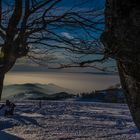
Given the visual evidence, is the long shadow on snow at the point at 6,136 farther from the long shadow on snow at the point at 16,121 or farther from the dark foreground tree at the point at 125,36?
the dark foreground tree at the point at 125,36

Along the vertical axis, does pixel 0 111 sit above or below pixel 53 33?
below

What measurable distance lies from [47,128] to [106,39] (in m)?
7.05

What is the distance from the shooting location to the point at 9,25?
35.9 ft

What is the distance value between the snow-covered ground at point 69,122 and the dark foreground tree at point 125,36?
5.40 m

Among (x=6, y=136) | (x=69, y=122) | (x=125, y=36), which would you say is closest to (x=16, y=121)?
(x=69, y=122)

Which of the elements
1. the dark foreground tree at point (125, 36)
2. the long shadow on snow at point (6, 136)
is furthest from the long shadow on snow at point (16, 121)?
the dark foreground tree at point (125, 36)

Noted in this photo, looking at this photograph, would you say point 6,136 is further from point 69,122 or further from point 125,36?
point 125,36

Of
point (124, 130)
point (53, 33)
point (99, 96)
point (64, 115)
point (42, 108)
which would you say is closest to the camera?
point (53, 33)

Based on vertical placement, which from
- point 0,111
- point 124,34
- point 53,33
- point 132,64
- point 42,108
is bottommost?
point 42,108

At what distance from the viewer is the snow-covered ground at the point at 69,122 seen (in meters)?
11.0

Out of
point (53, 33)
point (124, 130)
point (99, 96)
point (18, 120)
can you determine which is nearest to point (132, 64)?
point (53, 33)

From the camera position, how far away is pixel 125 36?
5.05m

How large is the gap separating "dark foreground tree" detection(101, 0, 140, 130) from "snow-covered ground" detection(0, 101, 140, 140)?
17.7 ft

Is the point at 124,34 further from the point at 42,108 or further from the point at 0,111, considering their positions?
the point at 42,108
